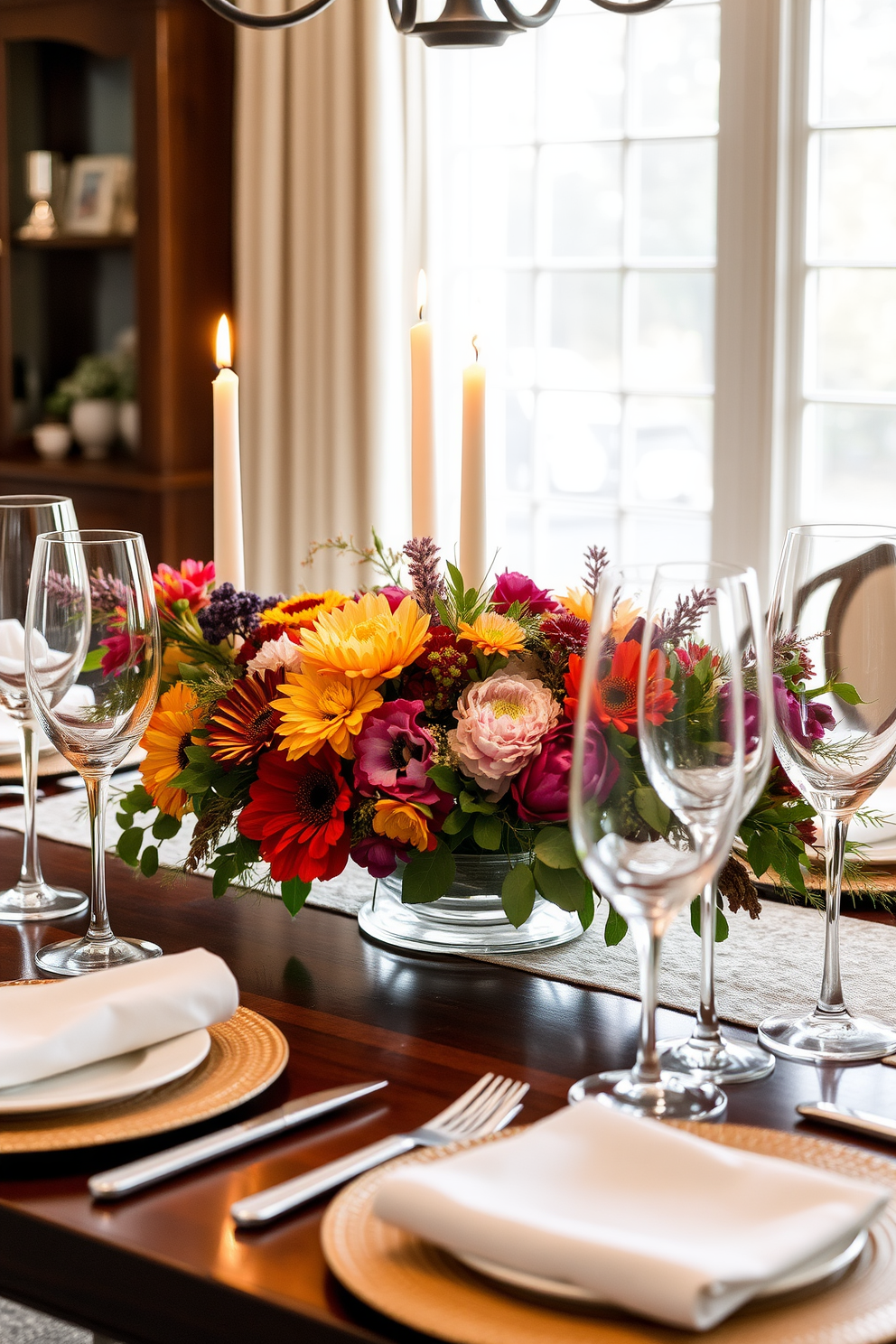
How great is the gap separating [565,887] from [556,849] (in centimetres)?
3

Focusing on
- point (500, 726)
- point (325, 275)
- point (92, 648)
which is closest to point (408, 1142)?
point (500, 726)

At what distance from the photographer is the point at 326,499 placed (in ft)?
11.4

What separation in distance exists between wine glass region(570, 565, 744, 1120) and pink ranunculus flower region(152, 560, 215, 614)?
59 centimetres

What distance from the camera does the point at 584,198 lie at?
3289 mm

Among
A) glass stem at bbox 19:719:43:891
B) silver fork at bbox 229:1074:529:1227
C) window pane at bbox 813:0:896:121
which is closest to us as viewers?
silver fork at bbox 229:1074:529:1227

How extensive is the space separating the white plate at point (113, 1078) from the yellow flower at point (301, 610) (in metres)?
0.36

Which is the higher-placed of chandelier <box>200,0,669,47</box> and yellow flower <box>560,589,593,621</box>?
chandelier <box>200,0,669,47</box>

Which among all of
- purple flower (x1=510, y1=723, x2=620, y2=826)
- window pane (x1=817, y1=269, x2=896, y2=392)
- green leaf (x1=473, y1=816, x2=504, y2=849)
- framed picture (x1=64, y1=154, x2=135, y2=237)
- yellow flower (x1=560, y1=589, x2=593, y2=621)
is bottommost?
green leaf (x1=473, y1=816, x2=504, y2=849)

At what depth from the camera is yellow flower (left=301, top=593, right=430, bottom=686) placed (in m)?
0.97

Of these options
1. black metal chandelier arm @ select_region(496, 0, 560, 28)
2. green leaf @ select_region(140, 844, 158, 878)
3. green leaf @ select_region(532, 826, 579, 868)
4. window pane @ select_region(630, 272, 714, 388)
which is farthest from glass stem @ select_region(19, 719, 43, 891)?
window pane @ select_region(630, 272, 714, 388)

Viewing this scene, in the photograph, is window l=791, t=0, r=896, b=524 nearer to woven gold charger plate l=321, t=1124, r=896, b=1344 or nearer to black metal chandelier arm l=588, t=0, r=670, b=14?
black metal chandelier arm l=588, t=0, r=670, b=14

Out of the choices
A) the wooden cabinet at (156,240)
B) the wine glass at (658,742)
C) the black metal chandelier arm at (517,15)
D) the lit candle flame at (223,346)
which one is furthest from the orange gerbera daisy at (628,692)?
the wooden cabinet at (156,240)

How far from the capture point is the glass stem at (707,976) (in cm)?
82

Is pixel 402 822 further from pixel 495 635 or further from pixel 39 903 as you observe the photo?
pixel 39 903
